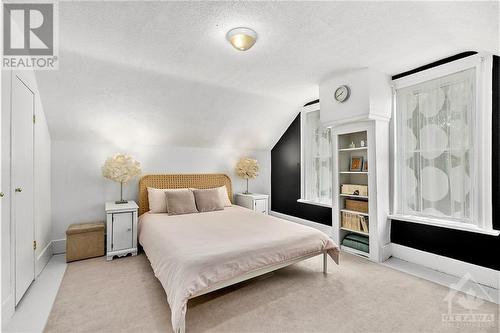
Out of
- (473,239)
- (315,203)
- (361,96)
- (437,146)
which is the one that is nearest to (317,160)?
(315,203)

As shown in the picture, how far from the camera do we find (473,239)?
2557mm

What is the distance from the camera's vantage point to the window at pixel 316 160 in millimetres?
4223

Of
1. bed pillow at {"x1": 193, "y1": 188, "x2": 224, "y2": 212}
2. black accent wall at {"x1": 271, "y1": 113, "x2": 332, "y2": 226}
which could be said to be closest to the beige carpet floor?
bed pillow at {"x1": 193, "y1": 188, "x2": 224, "y2": 212}

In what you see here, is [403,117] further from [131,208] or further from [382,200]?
[131,208]

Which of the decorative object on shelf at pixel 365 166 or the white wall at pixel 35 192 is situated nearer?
the white wall at pixel 35 192

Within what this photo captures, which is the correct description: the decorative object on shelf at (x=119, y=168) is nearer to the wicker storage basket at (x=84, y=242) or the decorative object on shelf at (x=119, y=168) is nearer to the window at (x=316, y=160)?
the wicker storage basket at (x=84, y=242)

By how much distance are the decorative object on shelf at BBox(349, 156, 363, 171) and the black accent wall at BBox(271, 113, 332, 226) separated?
101 cm

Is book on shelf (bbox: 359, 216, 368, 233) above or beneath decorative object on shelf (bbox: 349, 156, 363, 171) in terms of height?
beneath

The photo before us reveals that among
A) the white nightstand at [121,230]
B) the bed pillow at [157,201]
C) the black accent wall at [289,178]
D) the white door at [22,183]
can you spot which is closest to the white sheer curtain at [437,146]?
the black accent wall at [289,178]

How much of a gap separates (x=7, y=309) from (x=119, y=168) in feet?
6.46

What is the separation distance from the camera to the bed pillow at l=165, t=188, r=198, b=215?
138 inches

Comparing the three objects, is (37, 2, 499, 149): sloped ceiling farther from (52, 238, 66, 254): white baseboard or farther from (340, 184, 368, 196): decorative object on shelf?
(340, 184, 368, 196): decorative object on shelf

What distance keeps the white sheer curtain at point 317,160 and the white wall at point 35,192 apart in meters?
4.09

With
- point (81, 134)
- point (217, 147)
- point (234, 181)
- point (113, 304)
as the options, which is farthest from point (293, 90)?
point (113, 304)
